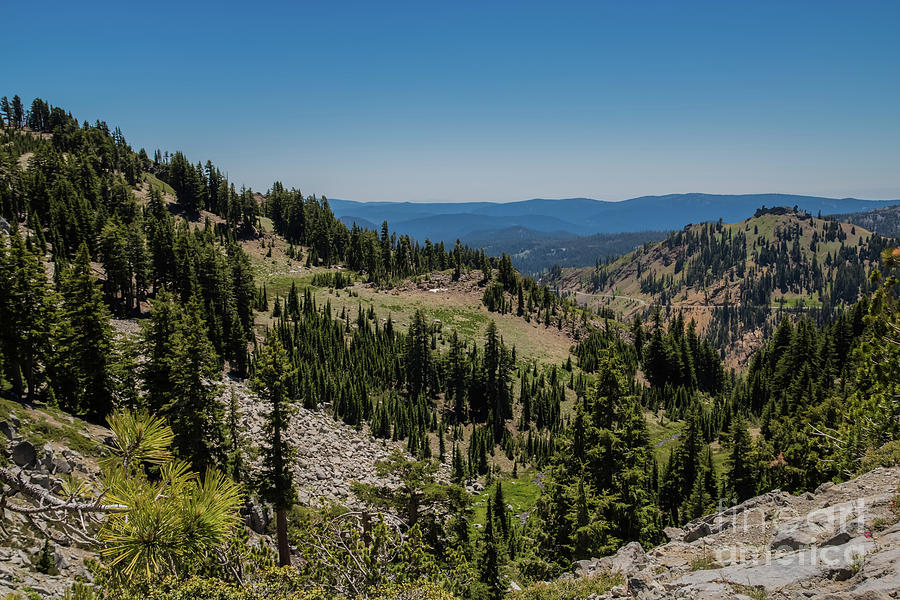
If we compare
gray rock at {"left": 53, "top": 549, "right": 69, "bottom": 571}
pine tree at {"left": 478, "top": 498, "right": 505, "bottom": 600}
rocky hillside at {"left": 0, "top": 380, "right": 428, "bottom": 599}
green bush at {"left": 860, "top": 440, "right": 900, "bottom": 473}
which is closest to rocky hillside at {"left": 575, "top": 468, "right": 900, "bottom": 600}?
green bush at {"left": 860, "top": 440, "right": 900, "bottom": 473}

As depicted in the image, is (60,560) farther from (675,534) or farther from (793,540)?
(793,540)

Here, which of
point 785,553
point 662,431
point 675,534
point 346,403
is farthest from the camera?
point 662,431

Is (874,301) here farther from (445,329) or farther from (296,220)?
(296,220)

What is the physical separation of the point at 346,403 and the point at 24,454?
40.5 metres

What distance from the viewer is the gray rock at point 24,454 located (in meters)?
21.7

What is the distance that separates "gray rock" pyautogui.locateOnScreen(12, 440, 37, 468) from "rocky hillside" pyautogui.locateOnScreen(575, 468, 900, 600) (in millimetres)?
24971

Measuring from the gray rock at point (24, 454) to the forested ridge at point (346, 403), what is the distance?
2.31 meters

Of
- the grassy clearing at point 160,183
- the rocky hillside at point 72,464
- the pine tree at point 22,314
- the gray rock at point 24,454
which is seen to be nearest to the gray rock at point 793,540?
the rocky hillside at point 72,464

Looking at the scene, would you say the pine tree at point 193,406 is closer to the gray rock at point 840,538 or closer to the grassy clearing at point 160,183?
the gray rock at point 840,538

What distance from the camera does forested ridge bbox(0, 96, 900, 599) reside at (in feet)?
37.3

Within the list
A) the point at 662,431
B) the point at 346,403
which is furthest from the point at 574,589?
the point at 662,431

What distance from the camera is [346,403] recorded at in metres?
61.6

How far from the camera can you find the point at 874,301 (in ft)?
64.7

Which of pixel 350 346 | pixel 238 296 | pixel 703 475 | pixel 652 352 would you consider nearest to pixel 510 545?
pixel 703 475
